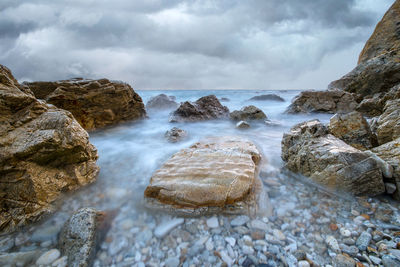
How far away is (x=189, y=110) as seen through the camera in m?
9.19

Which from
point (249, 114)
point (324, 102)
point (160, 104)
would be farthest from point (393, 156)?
point (160, 104)

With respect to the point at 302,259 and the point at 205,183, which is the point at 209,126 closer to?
the point at 205,183

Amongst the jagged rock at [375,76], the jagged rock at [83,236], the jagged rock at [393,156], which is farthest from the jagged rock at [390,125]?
the jagged rock at [375,76]

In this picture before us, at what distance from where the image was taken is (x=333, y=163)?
254 cm

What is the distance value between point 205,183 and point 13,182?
2.38 metres

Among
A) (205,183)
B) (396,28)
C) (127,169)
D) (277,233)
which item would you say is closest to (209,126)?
(127,169)

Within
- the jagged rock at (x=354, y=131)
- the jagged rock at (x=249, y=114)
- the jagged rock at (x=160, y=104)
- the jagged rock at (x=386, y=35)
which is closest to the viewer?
the jagged rock at (x=354, y=131)

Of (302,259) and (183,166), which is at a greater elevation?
(183,166)

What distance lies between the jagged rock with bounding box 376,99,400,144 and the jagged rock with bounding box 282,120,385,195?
816mm

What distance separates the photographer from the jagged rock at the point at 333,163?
7.60 feet

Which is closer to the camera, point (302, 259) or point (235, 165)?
point (302, 259)

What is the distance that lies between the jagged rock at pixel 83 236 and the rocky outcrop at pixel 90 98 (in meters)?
5.10

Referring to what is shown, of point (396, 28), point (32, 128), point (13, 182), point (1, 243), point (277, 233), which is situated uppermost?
point (396, 28)

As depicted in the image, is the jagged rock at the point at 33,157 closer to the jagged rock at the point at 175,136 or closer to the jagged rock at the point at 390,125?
the jagged rock at the point at 175,136
